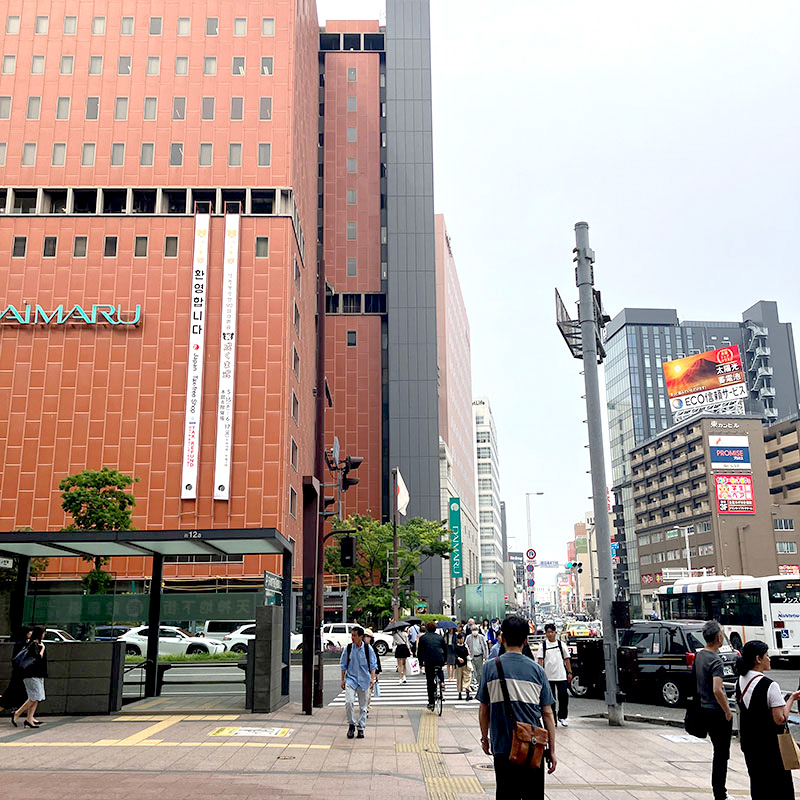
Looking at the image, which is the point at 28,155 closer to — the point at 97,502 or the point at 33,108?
the point at 33,108

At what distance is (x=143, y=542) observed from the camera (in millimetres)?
17375

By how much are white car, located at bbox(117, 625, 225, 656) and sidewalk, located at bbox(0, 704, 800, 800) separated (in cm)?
1480

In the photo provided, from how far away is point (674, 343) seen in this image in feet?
533

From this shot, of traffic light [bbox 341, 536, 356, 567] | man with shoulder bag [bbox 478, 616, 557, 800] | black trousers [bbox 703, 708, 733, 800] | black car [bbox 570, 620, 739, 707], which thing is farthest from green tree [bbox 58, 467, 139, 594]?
man with shoulder bag [bbox 478, 616, 557, 800]

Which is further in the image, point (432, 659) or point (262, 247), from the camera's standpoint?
point (262, 247)

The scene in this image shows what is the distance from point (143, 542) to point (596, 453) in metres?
9.67

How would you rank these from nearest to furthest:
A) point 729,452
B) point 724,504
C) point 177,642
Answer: point 177,642
point 724,504
point 729,452

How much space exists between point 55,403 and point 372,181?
44045mm

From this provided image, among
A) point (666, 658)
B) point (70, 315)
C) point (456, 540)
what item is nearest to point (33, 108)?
point (70, 315)

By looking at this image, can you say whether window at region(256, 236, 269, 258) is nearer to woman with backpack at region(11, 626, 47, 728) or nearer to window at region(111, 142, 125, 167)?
window at region(111, 142, 125, 167)

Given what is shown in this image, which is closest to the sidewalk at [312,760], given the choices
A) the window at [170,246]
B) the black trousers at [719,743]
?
the black trousers at [719,743]

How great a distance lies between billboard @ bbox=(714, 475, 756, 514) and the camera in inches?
3637

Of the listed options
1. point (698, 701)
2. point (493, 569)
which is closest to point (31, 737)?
point (698, 701)

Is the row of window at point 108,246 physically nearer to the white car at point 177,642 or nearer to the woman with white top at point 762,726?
the white car at point 177,642
